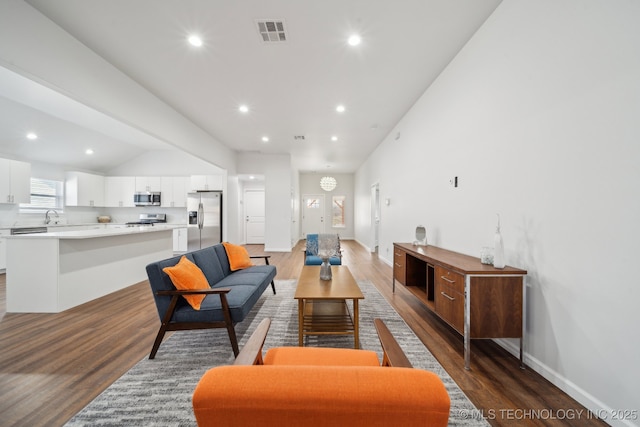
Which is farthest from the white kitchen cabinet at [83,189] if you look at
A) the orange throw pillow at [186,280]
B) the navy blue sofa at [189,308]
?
the orange throw pillow at [186,280]

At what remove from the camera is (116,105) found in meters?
2.96

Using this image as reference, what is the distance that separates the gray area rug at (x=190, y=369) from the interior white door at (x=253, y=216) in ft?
19.9

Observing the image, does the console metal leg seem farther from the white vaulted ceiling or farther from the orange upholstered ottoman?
the white vaulted ceiling

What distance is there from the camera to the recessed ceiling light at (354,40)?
246 cm

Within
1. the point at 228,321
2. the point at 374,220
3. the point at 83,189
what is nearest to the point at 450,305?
the point at 228,321

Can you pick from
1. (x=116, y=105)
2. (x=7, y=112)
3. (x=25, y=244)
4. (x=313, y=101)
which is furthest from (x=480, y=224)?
(x=7, y=112)

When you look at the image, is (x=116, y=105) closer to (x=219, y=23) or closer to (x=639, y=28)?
(x=219, y=23)

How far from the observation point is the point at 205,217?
6613 mm

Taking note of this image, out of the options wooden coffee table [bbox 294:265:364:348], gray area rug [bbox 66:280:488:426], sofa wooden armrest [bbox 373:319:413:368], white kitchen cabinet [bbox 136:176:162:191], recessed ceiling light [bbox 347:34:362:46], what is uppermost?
recessed ceiling light [bbox 347:34:362:46]

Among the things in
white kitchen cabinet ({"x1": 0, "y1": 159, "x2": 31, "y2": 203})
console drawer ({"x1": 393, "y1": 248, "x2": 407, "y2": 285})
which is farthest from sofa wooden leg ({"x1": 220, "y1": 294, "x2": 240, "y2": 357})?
white kitchen cabinet ({"x1": 0, "y1": 159, "x2": 31, "y2": 203})

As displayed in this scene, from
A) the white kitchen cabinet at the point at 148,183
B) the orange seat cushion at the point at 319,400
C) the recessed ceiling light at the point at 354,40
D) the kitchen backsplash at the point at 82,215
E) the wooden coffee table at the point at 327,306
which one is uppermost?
the recessed ceiling light at the point at 354,40

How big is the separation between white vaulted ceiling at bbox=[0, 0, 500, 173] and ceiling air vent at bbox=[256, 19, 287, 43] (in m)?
0.04

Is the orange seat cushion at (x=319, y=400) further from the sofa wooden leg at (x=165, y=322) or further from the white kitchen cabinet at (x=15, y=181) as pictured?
the white kitchen cabinet at (x=15, y=181)

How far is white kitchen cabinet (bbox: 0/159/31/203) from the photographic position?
4.56 m
